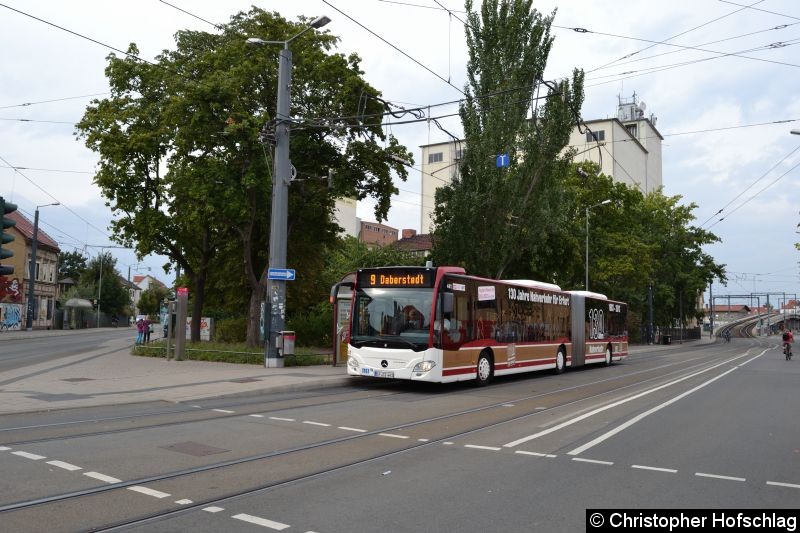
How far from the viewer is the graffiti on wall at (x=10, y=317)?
55.3 m

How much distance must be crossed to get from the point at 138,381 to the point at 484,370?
9183 millimetres

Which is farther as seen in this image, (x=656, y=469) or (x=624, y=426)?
(x=624, y=426)

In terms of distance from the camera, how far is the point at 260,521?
5168mm

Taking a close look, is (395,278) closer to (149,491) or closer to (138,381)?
(138,381)

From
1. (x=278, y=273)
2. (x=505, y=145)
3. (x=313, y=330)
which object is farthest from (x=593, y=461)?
(x=313, y=330)

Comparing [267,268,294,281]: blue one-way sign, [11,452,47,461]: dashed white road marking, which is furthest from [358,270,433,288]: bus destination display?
[11,452,47,461]: dashed white road marking

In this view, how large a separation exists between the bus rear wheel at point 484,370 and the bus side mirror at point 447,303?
237 cm

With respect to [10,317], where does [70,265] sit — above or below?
above

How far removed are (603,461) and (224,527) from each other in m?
4.65

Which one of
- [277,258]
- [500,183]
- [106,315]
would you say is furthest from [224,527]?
[106,315]

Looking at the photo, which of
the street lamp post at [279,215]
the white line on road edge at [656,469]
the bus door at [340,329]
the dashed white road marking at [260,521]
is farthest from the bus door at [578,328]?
the dashed white road marking at [260,521]

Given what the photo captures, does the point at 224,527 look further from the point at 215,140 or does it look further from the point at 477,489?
the point at 215,140

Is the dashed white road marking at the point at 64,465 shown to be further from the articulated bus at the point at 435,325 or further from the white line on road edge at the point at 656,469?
the articulated bus at the point at 435,325

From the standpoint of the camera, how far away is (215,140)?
77.5ft
